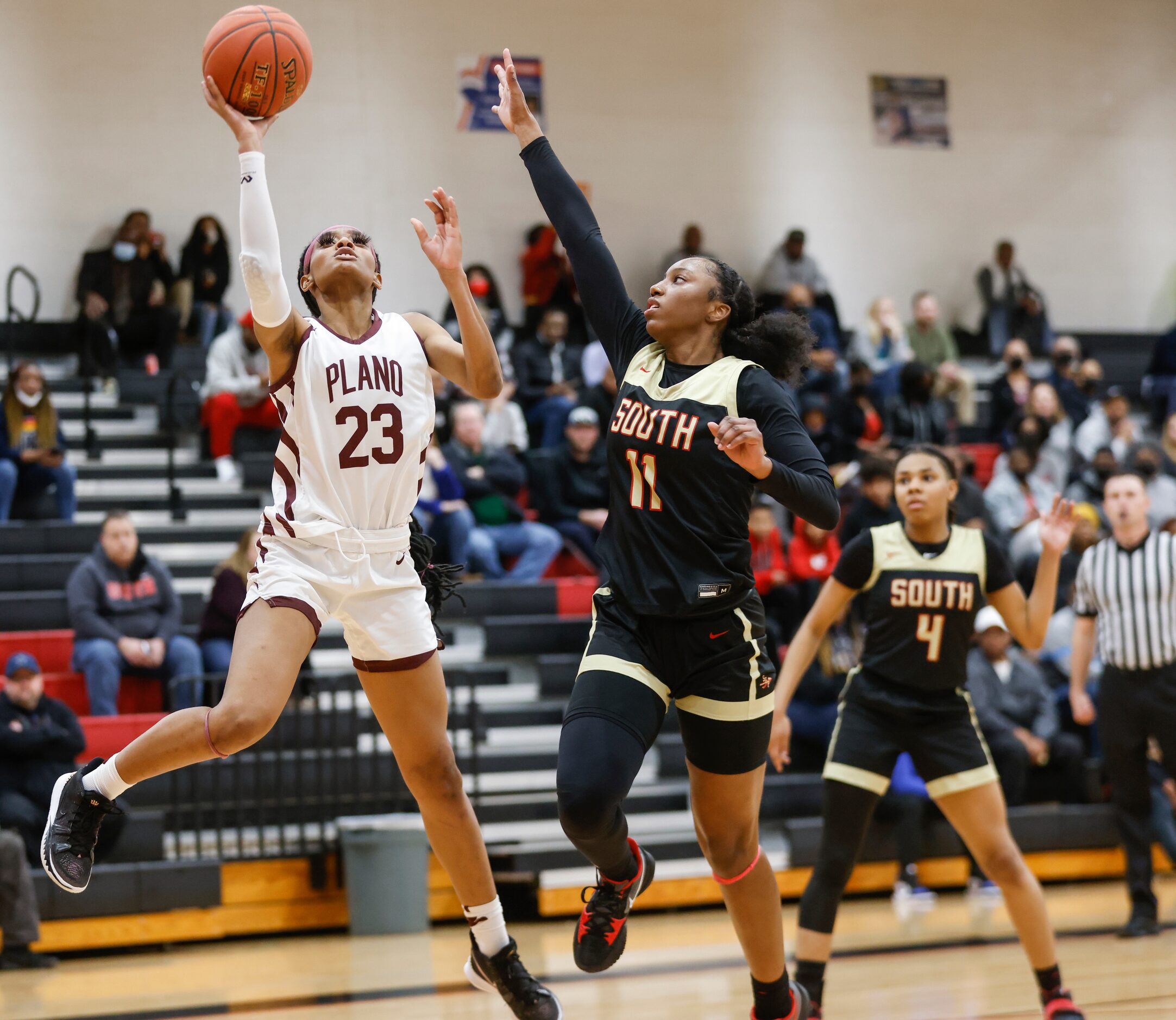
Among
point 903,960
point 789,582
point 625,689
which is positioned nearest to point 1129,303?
point 789,582

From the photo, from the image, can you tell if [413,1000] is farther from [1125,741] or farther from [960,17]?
[960,17]

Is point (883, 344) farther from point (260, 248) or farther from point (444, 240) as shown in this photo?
point (260, 248)

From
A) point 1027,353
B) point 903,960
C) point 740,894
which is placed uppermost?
point 1027,353

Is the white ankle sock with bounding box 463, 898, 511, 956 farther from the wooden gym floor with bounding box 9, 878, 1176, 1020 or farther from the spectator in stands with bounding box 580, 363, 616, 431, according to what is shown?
the spectator in stands with bounding box 580, 363, 616, 431

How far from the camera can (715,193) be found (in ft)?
52.5

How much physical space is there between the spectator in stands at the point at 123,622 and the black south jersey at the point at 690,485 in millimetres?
5051

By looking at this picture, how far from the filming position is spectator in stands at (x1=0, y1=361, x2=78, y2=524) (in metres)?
10.4

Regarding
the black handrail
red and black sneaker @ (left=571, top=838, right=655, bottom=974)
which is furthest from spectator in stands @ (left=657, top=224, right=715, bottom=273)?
red and black sneaker @ (left=571, top=838, right=655, bottom=974)

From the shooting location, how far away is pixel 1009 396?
14016mm

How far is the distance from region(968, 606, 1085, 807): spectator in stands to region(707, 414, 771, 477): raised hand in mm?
6116

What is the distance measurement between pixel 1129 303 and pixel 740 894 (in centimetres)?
1535

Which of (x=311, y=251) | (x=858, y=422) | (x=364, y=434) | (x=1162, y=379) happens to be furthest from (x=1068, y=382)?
(x=364, y=434)

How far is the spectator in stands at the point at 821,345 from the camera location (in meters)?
12.9

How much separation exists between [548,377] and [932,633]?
8000 mm
